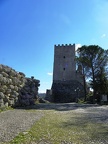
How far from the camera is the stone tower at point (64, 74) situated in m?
45.6

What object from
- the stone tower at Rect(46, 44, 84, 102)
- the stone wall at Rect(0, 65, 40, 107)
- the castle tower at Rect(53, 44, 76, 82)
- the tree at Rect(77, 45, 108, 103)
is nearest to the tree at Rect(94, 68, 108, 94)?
the tree at Rect(77, 45, 108, 103)

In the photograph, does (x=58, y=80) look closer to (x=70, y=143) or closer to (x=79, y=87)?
(x=79, y=87)

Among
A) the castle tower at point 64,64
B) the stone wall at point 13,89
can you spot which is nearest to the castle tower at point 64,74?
the castle tower at point 64,64

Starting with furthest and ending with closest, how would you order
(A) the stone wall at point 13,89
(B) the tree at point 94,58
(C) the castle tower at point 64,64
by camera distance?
(C) the castle tower at point 64,64
(B) the tree at point 94,58
(A) the stone wall at point 13,89

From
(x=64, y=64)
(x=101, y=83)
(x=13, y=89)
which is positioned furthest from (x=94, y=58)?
(x=13, y=89)

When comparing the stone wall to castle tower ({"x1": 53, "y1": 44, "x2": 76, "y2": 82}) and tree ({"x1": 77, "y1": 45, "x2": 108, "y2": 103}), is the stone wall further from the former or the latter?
castle tower ({"x1": 53, "y1": 44, "x2": 76, "y2": 82})

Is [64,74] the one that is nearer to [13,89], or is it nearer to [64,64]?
[64,64]

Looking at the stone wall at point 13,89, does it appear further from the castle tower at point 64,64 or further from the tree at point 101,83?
the castle tower at point 64,64

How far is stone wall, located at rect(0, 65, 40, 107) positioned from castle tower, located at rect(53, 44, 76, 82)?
113ft

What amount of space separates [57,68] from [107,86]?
72.8 ft

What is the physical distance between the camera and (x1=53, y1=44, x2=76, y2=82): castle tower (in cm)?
4753

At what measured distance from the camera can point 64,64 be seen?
47969mm

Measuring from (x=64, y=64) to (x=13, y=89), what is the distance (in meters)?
38.4

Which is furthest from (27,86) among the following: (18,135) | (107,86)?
(107,86)
